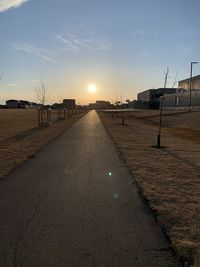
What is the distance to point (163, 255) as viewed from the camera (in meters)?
4.96

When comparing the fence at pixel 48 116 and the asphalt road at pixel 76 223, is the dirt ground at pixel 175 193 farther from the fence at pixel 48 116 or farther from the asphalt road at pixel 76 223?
the fence at pixel 48 116

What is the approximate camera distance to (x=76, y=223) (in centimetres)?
627

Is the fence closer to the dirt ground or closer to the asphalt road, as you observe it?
the dirt ground

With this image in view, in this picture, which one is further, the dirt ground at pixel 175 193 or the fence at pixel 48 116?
the fence at pixel 48 116

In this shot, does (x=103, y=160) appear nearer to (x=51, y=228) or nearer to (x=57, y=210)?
(x=57, y=210)

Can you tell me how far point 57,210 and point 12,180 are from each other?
3.11 m

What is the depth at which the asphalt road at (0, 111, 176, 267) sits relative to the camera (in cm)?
485

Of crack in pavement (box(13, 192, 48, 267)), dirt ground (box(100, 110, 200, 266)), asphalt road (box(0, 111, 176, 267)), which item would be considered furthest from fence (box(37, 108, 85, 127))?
crack in pavement (box(13, 192, 48, 267))

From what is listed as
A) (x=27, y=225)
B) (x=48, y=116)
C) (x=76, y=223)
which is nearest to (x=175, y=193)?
(x=76, y=223)

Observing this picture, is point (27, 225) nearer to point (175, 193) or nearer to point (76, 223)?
point (76, 223)

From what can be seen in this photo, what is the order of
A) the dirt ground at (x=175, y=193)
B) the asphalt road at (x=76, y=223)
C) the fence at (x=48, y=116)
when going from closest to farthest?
1. the asphalt road at (x=76, y=223)
2. the dirt ground at (x=175, y=193)
3. the fence at (x=48, y=116)

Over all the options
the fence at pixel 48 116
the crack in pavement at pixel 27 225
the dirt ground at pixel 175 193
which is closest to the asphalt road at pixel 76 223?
the crack in pavement at pixel 27 225

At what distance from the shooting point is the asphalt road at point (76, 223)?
4.85m

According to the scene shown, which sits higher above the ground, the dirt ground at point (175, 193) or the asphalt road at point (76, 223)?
the asphalt road at point (76, 223)
